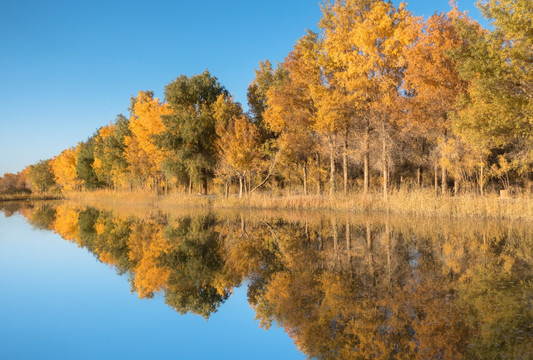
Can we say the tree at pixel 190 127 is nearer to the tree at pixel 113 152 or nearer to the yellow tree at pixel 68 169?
the tree at pixel 113 152

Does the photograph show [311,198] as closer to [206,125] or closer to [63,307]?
[206,125]

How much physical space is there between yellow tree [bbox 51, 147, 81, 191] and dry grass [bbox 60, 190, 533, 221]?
4062 centimetres

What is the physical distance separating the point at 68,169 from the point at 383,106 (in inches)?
2526

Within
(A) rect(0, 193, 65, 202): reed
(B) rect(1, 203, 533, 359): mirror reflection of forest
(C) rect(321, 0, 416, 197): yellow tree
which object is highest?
(C) rect(321, 0, 416, 197): yellow tree

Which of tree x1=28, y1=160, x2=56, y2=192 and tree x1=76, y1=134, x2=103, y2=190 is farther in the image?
tree x1=28, y1=160, x2=56, y2=192

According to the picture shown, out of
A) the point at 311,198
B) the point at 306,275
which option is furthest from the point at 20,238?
the point at 311,198

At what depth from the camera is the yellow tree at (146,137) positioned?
39.1 meters

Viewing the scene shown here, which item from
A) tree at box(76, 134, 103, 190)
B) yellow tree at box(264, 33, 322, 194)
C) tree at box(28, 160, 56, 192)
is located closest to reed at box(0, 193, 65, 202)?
tree at box(76, 134, 103, 190)

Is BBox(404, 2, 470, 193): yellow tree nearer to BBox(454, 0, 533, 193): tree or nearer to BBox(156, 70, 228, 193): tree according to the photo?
BBox(454, 0, 533, 193): tree

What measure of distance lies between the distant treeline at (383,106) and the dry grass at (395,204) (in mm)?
1379

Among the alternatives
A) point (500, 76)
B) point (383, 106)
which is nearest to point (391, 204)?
point (383, 106)

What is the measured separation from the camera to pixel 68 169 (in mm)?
70562

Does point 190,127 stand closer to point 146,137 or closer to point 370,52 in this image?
point 146,137

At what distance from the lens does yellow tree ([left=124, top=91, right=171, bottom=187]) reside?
39125 millimetres
